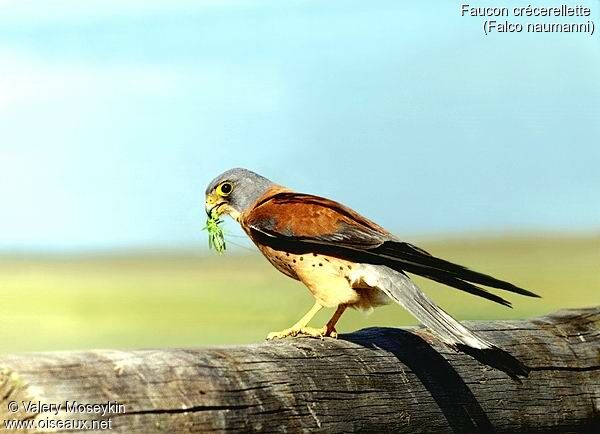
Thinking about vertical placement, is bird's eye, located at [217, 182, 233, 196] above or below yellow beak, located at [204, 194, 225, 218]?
above

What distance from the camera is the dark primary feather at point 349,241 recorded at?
3404 millimetres

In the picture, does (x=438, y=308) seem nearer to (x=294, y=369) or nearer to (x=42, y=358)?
(x=294, y=369)

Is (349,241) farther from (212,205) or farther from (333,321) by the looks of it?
(212,205)

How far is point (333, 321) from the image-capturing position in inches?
Answer: 157

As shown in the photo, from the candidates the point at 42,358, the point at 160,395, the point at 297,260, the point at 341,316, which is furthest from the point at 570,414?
the point at 42,358

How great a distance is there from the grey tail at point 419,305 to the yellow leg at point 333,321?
0.19 m

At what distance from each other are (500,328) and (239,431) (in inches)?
54.1

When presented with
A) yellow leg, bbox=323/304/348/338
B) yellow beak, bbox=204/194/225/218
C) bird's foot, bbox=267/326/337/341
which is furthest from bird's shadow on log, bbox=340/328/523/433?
yellow beak, bbox=204/194/225/218

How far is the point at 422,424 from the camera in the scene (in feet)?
10.9

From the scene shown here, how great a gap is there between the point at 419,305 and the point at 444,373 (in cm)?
31

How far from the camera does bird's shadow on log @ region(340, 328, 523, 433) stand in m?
3.41

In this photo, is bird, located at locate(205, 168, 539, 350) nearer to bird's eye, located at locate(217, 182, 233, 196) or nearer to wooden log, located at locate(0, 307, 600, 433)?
bird's eye, located at locate(217, 182, 233, 196)

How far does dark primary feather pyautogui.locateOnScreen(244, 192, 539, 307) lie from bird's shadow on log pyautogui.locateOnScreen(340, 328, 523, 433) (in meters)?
0.24

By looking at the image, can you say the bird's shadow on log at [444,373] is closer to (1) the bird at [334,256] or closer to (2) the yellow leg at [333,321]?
(1) the bird at [334,256]
